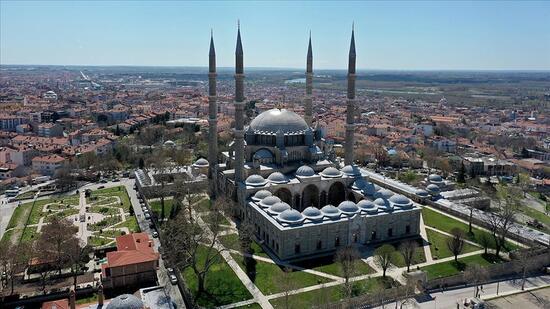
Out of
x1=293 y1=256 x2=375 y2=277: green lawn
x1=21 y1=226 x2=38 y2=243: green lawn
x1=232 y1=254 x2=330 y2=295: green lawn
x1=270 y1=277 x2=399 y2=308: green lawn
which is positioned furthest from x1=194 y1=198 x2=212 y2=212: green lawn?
x1=270 y1=277 x2=399 y2=308: green lawn

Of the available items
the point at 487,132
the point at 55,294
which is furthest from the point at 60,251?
the point at 487,132

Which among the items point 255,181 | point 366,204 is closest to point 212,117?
point 255,181

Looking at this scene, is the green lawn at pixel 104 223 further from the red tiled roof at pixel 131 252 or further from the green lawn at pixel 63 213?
the red tiled roof at pixel 131 252

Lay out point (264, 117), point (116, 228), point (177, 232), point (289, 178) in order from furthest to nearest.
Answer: point (264, 117), point (289, 178), point (116, 228), point (177, 232)

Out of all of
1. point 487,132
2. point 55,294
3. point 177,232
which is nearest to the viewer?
point 55,294

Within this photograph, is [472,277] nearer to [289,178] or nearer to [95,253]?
[289,178]

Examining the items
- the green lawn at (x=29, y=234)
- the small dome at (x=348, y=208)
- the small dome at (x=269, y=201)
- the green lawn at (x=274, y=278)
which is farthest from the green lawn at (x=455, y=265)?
the green lawn at (x=29, y=234)

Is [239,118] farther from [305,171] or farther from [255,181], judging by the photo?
[305,171]
